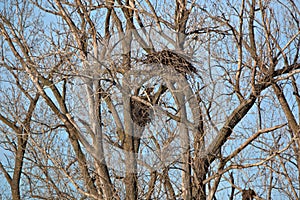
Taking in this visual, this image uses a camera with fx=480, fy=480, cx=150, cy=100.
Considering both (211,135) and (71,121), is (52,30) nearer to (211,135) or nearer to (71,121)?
(71,121)

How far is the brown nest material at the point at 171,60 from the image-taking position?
5344mm

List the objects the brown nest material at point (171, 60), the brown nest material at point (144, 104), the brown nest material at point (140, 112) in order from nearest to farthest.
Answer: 1. the brown nest material at point (171, 60)
2. the brown nest material at point (144, 104)
3. the brown nest material at point (140, 112)

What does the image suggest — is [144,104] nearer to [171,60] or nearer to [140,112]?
[140,112]

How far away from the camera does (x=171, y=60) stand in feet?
17.8

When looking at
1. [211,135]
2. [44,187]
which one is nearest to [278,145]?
[211,135]

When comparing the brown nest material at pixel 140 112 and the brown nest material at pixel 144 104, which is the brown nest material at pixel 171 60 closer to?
the brown nest material at pixel 144 104

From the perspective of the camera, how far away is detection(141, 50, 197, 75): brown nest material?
534cm

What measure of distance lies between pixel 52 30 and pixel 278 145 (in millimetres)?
3823

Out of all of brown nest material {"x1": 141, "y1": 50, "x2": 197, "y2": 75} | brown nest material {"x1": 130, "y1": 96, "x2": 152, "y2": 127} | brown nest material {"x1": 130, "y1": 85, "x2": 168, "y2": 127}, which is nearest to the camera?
brown nest material {"x1": 141, "y1": 50, "x2": 197, "y2": 75}

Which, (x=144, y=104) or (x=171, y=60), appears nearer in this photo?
(x=171, y=60)

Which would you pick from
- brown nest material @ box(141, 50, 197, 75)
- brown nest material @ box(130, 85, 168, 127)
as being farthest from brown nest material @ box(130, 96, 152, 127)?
brown nest material @ box(141, 50, 197, 75)

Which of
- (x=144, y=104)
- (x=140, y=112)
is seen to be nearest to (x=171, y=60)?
(x=144, y=104)

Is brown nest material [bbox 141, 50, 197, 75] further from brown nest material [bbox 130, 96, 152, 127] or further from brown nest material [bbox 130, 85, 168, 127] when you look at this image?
brown nest material [bbox 130, 96, 152, 127]

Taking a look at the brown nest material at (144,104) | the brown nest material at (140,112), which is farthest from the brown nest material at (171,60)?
the brown nest material at (140,112)
